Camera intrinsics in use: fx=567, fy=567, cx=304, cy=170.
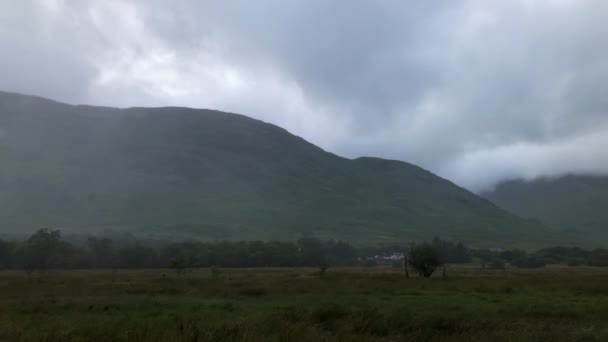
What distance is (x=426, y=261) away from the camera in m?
60.9

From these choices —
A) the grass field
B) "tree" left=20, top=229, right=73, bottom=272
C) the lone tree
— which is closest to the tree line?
"tree" left=20, top=229, right=73, bottom=272

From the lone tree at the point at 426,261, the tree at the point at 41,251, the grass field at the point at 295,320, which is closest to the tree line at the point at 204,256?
the tree at the point at 41,251

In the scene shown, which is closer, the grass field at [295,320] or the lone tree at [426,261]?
the grass field at [295,320]

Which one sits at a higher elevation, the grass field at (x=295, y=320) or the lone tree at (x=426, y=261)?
the lone tree at (x=426, y=261)

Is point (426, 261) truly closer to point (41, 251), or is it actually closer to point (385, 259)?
point (41, 251)

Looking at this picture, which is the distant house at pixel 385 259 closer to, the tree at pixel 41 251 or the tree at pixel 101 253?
the tree at pixel 101 253

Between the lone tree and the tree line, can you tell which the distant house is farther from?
the lone tree

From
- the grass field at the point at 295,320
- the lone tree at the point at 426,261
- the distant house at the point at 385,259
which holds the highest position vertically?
the distant house at the point at 385,259

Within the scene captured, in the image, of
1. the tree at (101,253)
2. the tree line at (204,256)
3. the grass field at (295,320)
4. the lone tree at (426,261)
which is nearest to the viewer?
the grass field at (295,320)

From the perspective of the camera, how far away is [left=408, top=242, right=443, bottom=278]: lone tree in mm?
60750

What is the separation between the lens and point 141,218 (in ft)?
619

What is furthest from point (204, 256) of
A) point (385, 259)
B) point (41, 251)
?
point (385, 259)

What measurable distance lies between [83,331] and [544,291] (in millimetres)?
31684

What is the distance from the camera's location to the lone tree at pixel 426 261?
2392 inches
